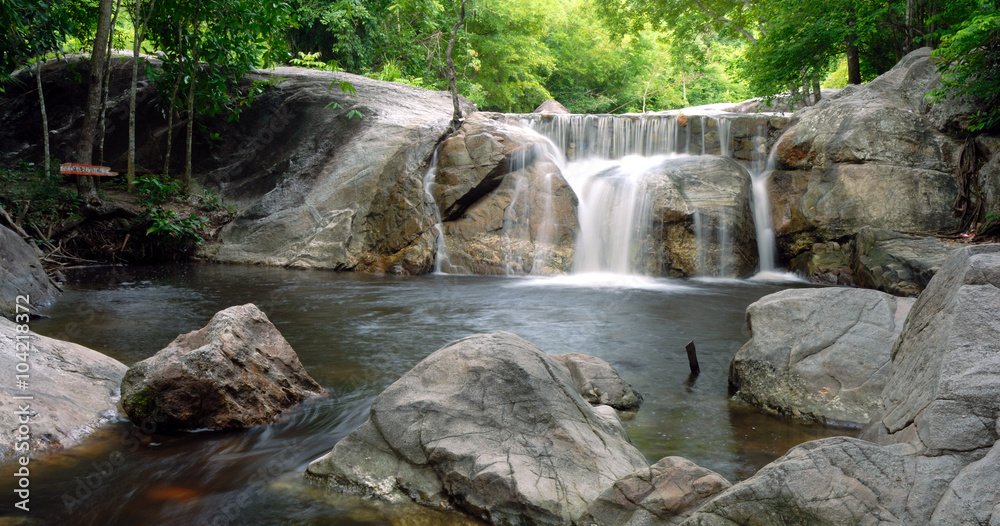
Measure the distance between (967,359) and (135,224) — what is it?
13432 millimetres

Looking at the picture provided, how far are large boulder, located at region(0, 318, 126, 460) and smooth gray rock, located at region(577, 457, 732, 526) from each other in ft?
10.7

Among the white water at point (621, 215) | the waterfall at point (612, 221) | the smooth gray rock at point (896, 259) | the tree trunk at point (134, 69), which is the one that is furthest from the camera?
the waterfall at point (612, 221)

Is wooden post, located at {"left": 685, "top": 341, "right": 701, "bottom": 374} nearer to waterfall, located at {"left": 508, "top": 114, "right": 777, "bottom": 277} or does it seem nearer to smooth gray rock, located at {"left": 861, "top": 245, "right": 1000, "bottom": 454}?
smooth gray rock, located at {"left": 861, "top": 245, "right": 1000, "bottom": 454}

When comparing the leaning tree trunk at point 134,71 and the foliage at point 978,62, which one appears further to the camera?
the leaning tree trunk at point 134,71

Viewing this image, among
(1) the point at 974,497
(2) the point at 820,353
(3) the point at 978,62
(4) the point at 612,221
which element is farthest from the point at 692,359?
(3) the point at 978,62

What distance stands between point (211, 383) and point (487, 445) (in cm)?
206

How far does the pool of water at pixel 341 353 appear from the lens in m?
3.36

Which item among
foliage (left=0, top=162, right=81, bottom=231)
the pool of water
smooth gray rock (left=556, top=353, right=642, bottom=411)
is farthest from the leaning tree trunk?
smooth gray rock (left=556, top=353, right=642, bottom=411)

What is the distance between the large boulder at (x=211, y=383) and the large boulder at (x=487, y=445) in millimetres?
1040

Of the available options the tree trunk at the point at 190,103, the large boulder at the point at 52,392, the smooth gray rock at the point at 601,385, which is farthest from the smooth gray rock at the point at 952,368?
the tree trunk at the point at 190,103

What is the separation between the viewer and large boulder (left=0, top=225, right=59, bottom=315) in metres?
7.07

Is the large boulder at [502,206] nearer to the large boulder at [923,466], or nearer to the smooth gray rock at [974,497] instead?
the large boulder at [923,466]

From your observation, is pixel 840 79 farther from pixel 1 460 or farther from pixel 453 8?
pixel 1 460

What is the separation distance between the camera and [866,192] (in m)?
11.4
